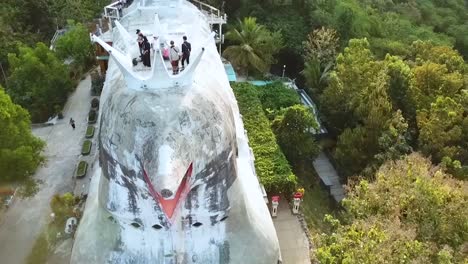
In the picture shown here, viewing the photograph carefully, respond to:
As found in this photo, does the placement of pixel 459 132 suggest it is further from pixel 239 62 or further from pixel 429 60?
pixel 239 62

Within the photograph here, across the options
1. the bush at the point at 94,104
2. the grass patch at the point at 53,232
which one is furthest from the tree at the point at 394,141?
the bush at the point at 94,104

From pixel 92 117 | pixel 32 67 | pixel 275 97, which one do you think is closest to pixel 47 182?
pixel 92 117

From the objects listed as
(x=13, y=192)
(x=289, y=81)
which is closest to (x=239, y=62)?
(x=289, y=81)

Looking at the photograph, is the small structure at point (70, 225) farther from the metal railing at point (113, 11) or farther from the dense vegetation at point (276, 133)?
the metal railing at point (113, 11)

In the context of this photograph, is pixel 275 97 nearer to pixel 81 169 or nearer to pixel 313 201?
pixel 313 201

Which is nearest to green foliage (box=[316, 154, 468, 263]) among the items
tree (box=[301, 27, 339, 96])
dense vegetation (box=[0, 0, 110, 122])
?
tree (box=[301, 27, 339, 96])

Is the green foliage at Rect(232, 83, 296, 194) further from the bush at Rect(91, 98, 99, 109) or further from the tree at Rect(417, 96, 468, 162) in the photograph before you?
the bush at Rect(91, 98, 99, 109)

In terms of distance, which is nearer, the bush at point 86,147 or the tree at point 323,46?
the bush at point 86,147
